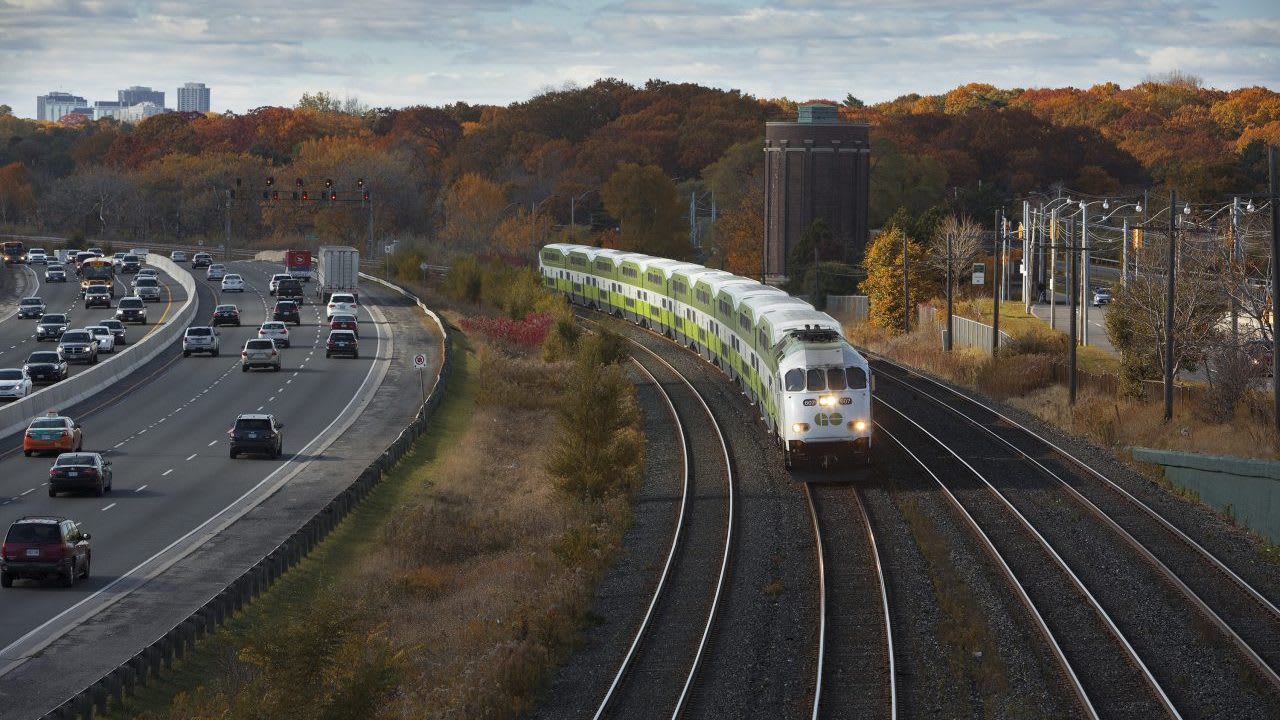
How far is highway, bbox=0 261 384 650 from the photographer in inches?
1216

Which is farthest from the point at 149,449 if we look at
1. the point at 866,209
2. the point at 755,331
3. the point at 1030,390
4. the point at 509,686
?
the point at 866,209

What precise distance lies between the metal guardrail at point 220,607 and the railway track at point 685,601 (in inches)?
284

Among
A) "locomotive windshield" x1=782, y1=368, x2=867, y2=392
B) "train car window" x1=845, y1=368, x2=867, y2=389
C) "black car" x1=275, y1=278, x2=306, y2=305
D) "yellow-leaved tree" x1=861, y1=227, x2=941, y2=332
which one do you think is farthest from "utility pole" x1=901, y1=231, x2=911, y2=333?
"black car" x1=275, y1=278, x2=306, y2=305

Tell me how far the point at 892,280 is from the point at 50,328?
1813 inches

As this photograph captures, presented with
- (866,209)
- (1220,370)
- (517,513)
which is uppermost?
(866,209)

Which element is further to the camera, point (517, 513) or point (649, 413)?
point (649, 413)

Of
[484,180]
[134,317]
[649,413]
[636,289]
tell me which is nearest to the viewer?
[649,413]

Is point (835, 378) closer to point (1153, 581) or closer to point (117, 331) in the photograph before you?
point (1153, 581)

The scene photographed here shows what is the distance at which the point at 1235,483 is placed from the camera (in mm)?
35625

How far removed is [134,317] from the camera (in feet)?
294

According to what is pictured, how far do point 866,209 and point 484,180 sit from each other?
234 ft

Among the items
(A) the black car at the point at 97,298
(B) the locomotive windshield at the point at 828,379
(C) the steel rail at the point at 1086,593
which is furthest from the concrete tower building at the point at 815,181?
(B) the locomotive windshield at the point at 828,379

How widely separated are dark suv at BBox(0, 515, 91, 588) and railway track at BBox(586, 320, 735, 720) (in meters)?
11.4

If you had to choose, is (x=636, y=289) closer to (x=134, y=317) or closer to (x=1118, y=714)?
(x=134, y=317)
